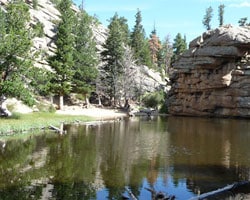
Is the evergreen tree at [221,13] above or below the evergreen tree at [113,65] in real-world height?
above

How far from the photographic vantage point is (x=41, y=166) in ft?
82.2

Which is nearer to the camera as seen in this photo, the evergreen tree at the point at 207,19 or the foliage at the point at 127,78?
the foliage at the point at 127,78

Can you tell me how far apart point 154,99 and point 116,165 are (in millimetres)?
57534

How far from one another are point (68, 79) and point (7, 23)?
21.5 meters

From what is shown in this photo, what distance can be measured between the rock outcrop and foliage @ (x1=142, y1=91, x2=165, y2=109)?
4.82 metres

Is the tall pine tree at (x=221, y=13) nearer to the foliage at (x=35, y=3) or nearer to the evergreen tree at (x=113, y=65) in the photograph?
the evergreen tree at (x=113, y=65)

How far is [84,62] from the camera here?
7644 cm

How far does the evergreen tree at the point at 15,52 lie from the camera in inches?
1774

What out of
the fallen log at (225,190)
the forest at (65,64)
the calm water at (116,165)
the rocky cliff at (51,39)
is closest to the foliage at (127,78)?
the forest at (65,64)

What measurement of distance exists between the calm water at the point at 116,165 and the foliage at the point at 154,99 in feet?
134

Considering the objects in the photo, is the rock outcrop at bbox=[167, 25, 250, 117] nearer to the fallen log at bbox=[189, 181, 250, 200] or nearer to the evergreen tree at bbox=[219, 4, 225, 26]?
the evergreen tree at bbox=[219, 4, 225, 26]

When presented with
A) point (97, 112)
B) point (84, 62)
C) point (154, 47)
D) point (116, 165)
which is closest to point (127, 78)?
point (84, 62)

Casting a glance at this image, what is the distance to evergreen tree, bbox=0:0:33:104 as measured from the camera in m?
45.1

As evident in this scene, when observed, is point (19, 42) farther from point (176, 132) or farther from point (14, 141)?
point (176, 132)
